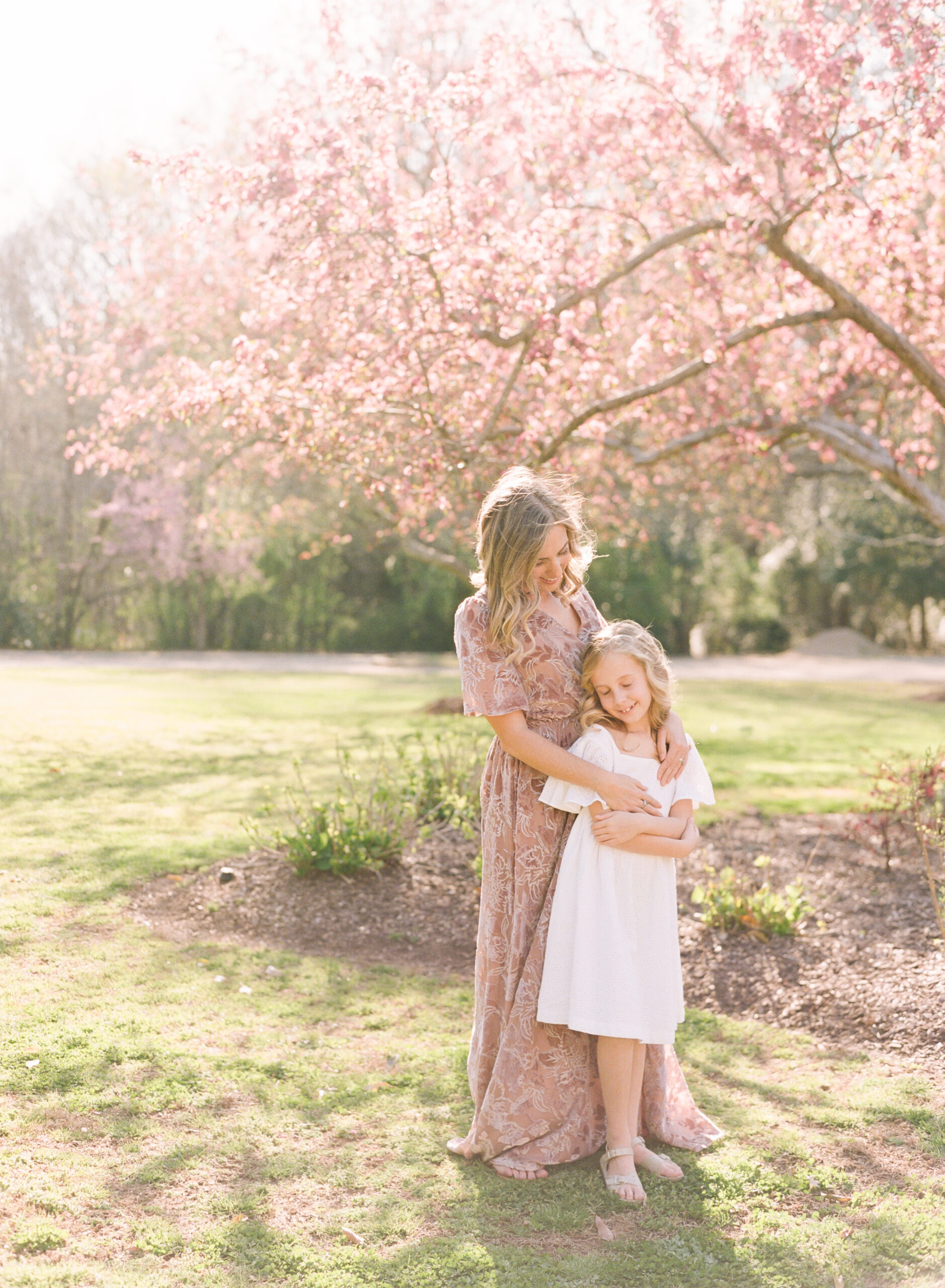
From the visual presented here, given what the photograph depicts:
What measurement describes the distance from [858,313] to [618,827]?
3407 mm

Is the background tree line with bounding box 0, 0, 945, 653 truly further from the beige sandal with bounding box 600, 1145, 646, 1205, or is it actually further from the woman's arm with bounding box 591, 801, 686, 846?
the beige sandal with bounding box 600, 1145, 646, 1205

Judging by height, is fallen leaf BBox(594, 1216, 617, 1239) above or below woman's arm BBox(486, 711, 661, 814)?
below

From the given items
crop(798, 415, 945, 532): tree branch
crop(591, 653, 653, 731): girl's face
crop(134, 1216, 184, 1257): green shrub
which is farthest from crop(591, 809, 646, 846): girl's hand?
crop(798, 415, 945, 532): tree branch

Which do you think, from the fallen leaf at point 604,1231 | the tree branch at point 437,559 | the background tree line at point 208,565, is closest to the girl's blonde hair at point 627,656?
the fallen leaf at point 604,1231

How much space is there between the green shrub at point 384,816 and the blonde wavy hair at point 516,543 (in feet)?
7.83

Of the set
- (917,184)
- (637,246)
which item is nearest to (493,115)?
(637,246)

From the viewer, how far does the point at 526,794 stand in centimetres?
289

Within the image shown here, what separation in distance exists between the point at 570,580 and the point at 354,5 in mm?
11147

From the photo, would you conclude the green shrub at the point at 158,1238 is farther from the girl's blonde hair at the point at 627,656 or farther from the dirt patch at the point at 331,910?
the dirt patch at the point at 331,910

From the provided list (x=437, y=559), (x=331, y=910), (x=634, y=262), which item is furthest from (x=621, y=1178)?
(x=437, y=559)

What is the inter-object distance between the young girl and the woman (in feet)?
0.21

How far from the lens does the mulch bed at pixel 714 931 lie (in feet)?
13.0

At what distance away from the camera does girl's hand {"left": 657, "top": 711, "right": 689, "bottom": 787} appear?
2848 millimetres

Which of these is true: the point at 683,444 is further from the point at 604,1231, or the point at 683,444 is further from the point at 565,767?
the point at 604,1231
